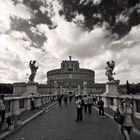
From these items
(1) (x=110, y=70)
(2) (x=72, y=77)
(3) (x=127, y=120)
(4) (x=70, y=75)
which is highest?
(4) (x=70, y=75)

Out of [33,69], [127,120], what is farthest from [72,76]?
[127,120]

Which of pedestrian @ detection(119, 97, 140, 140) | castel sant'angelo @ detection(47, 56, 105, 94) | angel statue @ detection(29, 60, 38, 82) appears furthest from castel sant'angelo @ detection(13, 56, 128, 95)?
pedestrian @ detection(119, 97, 140, 140)

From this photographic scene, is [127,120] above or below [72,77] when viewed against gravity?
below

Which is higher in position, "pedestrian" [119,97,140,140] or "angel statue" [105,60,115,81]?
"angel statue" [105,60,115,81]

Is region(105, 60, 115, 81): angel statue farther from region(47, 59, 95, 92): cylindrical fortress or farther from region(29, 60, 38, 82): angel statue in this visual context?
region(47, 59, 95, 92): cylindrical fortress

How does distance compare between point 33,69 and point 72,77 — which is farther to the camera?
point 72,77

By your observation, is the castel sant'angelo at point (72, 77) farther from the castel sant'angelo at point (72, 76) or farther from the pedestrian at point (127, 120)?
the pedestrian at point (127, 120)

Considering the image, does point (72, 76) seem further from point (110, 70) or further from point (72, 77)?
point (110, 70)

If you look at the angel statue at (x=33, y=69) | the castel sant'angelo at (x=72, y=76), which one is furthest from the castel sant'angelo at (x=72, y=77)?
the angel statue at (x=33, y=69)

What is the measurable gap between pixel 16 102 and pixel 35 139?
814 centimetres

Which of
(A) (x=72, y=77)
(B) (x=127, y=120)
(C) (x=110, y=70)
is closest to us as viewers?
(B) (x=127, y=120)

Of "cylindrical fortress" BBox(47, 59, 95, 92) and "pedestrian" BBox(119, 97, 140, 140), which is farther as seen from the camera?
"cylindrical fortress" BBox(47, 59, 95, 92)

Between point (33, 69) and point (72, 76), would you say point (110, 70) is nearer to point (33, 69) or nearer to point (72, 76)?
point (33, 69)

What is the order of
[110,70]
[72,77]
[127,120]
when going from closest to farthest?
[127,120] < [110,70] < [72,77]
